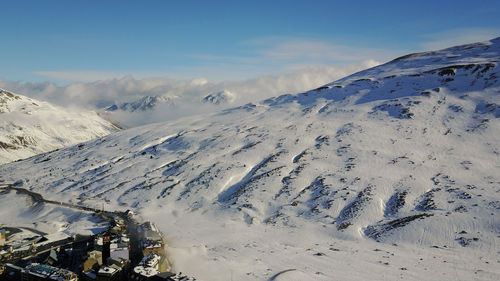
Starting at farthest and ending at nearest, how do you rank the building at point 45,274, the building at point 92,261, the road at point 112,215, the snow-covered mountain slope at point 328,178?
the road at point 112,215 < the snow-covered mountain slope at point 328,178 < the building at point 92,261 < the building at point 45,274

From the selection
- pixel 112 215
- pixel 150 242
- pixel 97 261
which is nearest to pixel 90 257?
pixel 97 261

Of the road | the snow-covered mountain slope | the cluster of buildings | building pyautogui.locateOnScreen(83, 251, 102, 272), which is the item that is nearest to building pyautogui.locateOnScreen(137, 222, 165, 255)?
the cluster of buildings

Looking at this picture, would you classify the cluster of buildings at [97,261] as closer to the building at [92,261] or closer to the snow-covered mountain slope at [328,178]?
the building at [92,261]

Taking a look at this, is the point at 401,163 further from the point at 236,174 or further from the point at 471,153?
the point at 236,174

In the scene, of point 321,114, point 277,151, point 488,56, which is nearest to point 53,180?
point 277,151

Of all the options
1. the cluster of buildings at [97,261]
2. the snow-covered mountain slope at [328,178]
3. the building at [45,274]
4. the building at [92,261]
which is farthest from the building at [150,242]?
the building at [45,274]

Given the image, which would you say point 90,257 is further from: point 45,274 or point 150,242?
point 150,242
